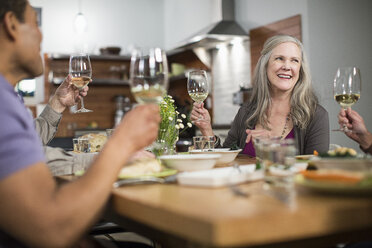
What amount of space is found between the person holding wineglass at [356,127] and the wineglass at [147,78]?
945 millimetres

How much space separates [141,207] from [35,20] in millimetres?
625

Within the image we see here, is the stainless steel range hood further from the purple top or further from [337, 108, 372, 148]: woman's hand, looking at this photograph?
[337, 108, 372, 148]: woman's hand

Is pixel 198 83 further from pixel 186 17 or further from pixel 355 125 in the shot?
pixel 186 17

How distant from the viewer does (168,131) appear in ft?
6.19

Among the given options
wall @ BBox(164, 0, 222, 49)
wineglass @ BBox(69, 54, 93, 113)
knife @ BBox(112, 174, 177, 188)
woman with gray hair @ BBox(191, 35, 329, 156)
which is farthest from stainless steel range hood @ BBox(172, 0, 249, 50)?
knife @ BBox(112, 174, 177, 188)

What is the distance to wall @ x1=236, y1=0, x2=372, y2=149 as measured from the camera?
15.4 ft

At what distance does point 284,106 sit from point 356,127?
2.78 feet

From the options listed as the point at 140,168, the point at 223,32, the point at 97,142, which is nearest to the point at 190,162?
the point at 140,168

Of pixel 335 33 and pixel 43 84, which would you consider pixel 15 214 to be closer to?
pixel 335 33

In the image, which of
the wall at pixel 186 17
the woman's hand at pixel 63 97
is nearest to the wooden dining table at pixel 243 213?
the woman's hand at pixel 63 97

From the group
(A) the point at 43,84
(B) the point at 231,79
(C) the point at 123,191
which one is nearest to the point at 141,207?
(C) the point at 123,191

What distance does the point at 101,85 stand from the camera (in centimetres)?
793

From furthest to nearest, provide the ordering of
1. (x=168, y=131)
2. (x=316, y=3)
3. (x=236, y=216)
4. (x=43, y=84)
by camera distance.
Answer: (x=43, y=84), (x=316, y=3), (x=168, y=131), (x=236, y=216)

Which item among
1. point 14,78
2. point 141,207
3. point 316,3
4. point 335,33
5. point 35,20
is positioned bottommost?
point 141,207
